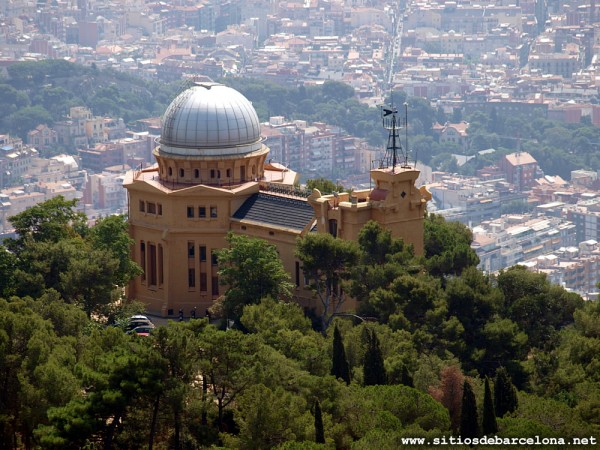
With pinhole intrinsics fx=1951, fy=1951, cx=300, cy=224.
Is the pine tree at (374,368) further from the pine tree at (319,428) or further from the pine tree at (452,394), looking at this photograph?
the pine tree at (319,428)

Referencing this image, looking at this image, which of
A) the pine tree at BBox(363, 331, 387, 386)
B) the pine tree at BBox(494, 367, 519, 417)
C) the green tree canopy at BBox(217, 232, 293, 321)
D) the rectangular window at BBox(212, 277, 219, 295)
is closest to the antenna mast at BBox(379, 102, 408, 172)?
the green tree canopy at BBox(217, 232, 293, 321)

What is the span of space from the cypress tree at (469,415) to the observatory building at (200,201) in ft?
34.1

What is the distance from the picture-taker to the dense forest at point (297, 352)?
3081cm

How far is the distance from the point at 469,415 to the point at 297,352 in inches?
168

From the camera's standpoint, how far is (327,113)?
178 m

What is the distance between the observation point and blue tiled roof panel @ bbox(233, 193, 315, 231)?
4141cm

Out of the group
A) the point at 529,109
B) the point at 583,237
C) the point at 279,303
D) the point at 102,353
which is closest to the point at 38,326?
the point at 102,353

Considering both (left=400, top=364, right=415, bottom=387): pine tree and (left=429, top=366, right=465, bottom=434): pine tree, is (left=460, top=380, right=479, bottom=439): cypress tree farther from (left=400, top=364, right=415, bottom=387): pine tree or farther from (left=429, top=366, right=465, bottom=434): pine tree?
(left=400, top=364, right=415, bottom=387): pine tree

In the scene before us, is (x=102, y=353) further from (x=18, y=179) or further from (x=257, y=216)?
(x=18, y=179)

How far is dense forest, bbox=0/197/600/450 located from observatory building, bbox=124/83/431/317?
0.99 meters

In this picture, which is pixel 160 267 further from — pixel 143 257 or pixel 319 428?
pixel 319 428

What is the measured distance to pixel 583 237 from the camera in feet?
463

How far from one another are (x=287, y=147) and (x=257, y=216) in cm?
11641

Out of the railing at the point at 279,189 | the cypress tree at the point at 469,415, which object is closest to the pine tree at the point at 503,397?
the cypress tree at the point at 469,415
